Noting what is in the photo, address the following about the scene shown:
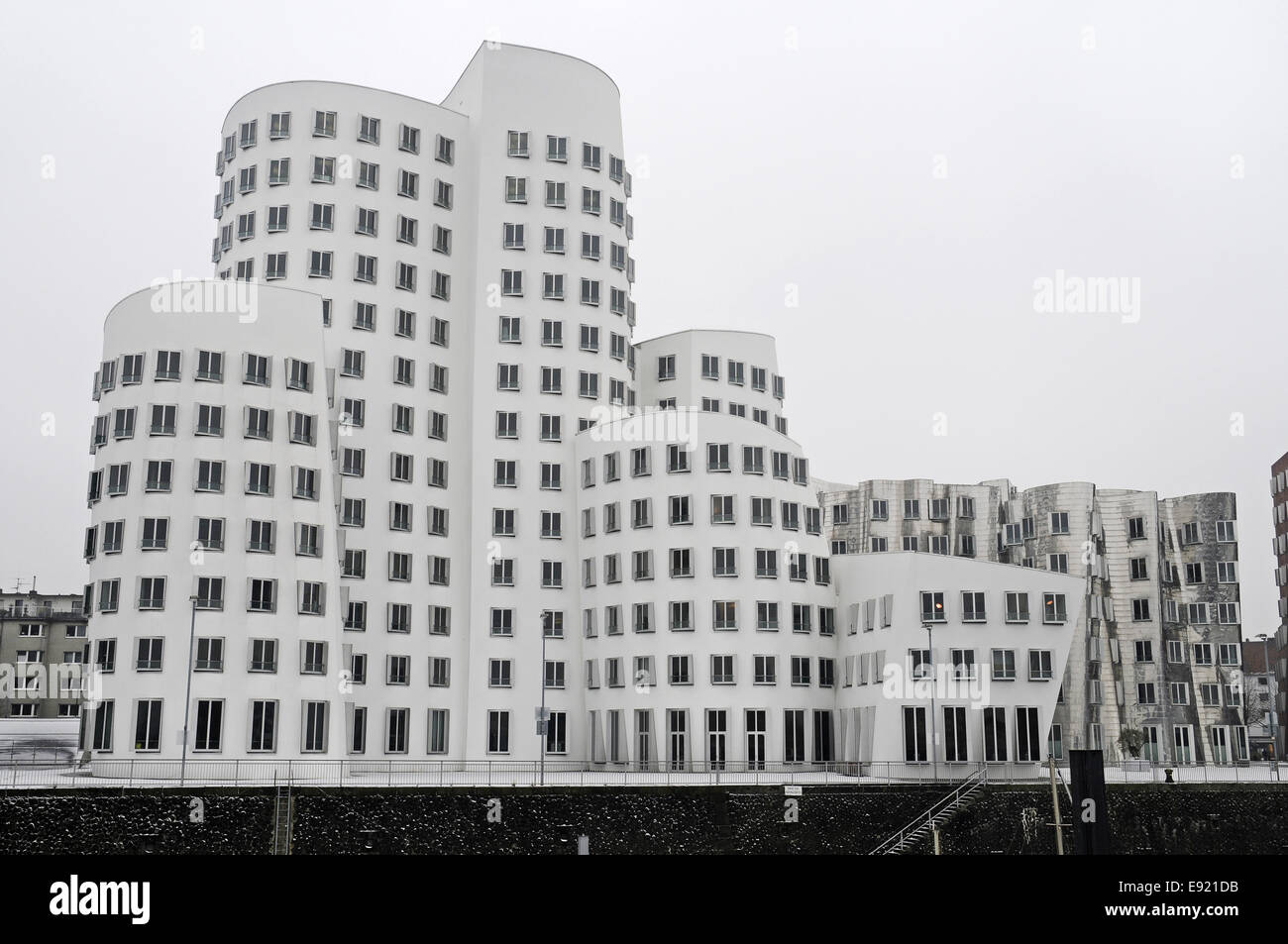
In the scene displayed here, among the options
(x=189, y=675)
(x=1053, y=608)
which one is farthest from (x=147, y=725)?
(x=1053, y=608)

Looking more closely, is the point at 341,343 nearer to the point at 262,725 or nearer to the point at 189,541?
the point at 189,541

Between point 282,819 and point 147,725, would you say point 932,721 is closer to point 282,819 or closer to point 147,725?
point 282,819

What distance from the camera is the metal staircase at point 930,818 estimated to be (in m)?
57.3

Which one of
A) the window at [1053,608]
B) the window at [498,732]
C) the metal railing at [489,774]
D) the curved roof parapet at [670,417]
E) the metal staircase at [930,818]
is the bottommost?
the metal staircase at [930,818]

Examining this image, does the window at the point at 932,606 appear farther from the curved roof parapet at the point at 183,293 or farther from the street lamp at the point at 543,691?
the curved roof parapet at the point at 183,293

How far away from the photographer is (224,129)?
89375 millimetres

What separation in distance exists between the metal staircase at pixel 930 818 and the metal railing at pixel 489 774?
3.90 ft

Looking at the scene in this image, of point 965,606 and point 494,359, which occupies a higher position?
point 494,359

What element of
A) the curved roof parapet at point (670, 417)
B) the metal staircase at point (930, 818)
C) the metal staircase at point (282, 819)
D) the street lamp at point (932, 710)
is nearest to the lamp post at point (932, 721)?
the street lamp at point (932, 710)

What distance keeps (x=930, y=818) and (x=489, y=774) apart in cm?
2018

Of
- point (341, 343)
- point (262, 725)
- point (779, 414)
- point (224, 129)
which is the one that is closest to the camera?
point (262, 725)

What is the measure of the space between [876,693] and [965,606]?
6.94 meters

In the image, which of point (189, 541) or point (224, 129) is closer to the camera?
point (189, 541)
